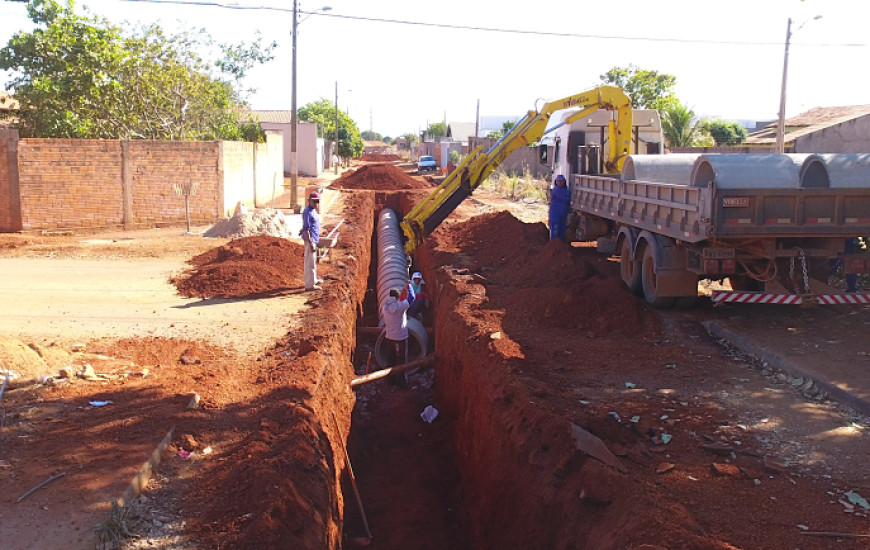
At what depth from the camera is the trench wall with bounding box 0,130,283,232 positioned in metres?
19.5

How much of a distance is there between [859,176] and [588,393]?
487 cm

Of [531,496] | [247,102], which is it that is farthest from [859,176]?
[247,102]

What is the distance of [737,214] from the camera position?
928cm

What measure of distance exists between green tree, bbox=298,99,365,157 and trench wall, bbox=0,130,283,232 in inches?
1996

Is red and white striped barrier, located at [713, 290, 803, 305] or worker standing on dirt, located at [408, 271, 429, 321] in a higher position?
red and white striped barrier, located at [713, 290, 803, 305]

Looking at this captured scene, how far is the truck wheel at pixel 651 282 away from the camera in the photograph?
11.0 m

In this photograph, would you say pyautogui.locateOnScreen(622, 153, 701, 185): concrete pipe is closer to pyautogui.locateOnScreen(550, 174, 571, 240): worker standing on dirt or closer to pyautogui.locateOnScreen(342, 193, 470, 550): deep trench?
pyautogui.locateOnScreen(550, 174, 571, 240): worker standing on dirt

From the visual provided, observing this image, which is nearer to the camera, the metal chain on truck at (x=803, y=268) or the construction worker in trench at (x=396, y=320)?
the metal chain on truck at (x=803, y=268)

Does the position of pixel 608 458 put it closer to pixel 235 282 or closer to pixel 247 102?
pixel 235 282

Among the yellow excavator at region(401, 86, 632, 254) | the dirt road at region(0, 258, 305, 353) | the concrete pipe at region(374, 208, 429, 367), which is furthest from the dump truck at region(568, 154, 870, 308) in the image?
the dirt road at region(0, 258, 305, 353)

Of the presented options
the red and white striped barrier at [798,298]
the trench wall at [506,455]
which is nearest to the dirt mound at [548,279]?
the trench wall at [506,455]

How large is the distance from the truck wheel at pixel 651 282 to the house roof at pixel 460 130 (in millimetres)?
87044

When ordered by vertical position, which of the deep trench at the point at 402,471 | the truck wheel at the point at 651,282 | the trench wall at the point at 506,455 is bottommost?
the deep trench at the point at 402,471

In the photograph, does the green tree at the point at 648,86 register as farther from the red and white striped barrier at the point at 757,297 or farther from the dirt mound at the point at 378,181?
the red and white striped barrier at the point at 757,297
